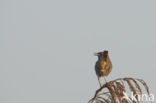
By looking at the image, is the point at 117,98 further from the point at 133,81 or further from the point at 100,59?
the point at 100,59

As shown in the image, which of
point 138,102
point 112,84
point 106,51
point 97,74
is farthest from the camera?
point 97,74

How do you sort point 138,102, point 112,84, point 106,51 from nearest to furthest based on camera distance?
point 138,102 < point 112,84 < point 106,51

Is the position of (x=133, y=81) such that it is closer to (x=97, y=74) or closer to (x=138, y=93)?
(x=138, y=93)

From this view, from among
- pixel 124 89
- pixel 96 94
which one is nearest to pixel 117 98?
pixel 124 89

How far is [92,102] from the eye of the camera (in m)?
3.69

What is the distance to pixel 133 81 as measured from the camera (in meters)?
3.47

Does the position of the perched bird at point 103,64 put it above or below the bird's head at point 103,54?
below

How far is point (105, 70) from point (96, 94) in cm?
143

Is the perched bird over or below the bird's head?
below

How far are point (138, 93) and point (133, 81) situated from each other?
0.40 ft

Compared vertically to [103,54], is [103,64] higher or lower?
lower

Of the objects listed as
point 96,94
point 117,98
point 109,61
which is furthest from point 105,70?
point 117,98

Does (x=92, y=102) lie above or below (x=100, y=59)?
below

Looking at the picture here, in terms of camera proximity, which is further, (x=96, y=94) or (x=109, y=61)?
(x=109, y=61)
